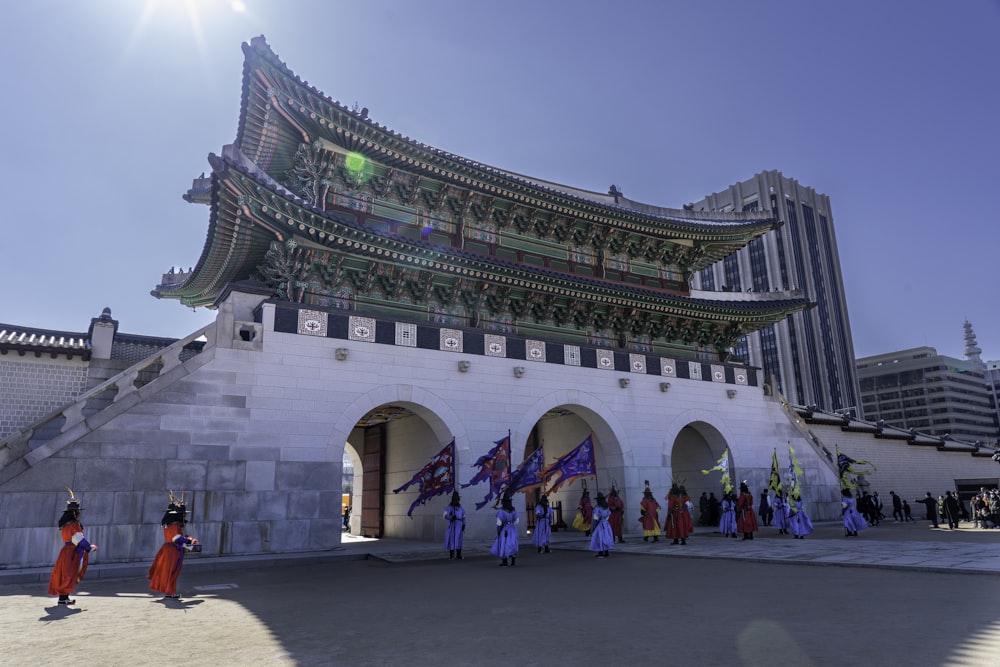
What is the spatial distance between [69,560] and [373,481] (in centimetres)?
1440

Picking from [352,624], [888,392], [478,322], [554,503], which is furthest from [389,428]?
[888,392]

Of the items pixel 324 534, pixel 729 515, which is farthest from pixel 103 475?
pixel 729 515

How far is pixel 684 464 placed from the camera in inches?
981

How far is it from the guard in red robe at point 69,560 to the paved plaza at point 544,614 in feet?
0.88

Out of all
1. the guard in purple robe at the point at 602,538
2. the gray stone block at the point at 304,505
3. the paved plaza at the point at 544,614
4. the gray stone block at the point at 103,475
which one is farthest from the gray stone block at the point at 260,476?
the guard in purple robe at the point at 602,538

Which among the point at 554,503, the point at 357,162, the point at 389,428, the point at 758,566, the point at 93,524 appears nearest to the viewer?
the point at 758,566

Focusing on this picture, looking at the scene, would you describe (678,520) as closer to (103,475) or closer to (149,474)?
(149,474)

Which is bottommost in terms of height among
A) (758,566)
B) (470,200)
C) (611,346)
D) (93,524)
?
(758,566)

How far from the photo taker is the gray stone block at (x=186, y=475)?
13961mm

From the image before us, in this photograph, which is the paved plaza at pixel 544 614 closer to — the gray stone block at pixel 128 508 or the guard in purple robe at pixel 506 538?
the guard in purple robe at pixel 506 538

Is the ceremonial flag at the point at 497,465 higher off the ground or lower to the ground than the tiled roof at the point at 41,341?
lower

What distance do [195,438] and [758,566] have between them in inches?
485

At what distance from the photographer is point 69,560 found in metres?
8.95

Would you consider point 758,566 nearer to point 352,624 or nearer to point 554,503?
point 352,624
